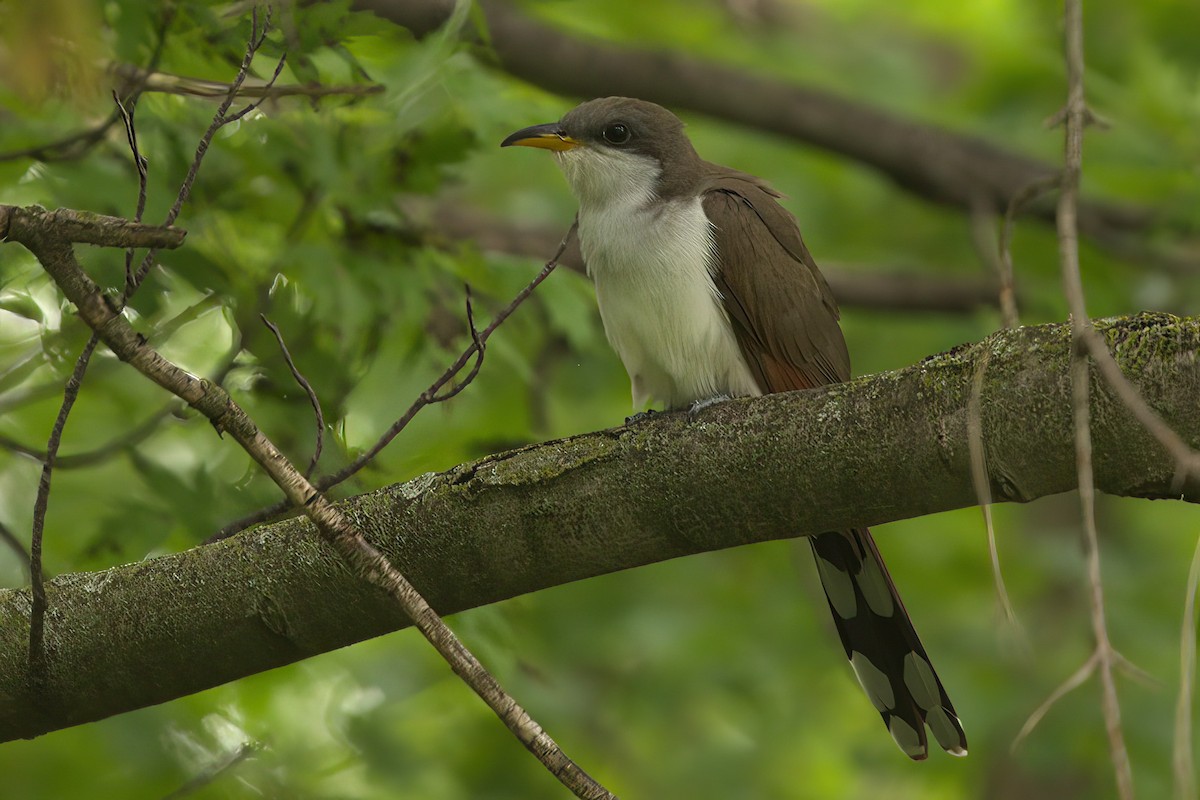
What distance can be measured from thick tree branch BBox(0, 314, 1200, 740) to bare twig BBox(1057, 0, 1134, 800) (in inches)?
6.7

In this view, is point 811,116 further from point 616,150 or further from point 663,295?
point 663,295

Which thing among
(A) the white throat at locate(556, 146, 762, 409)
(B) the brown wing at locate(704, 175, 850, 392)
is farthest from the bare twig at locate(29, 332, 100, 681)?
(B) the brown wing at locate(704, 175, 850, 392)

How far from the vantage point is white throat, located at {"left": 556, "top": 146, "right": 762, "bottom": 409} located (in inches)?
165

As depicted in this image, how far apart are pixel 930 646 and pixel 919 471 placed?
15.5 feet

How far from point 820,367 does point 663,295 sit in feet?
1.97

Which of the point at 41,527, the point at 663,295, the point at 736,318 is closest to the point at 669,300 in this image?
the point at 663,295

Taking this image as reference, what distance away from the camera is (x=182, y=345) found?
16.5 ft

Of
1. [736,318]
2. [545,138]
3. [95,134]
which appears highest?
[545,138]

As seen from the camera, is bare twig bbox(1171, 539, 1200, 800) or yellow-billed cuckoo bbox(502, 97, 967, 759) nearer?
bare twig bbox(1171, 539, 1200, 800)

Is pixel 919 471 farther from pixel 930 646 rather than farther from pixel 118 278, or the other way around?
pixel 930 646

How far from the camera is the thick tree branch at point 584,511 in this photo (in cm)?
247

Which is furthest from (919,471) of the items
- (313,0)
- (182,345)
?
(182,345)

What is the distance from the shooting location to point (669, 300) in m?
4.18

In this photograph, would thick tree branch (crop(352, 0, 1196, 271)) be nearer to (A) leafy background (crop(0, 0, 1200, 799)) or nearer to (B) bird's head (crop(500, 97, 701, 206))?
(A) leafy background (crop(0, 0, 1200, 799))
